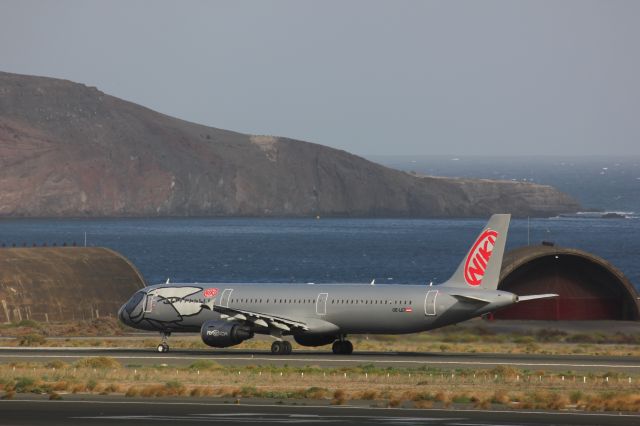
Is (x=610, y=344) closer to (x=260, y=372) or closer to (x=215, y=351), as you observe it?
(x=215, y=351)

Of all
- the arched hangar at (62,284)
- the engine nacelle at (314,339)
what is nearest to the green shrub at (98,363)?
the engine nacelle at (314,339)

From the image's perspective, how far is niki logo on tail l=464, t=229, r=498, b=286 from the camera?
6431 cm

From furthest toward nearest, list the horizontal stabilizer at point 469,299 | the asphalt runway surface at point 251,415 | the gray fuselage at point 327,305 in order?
the gray fuselage at point 327,305
the horizontal stabilizer at point 469,299
the asphalt runway surface at point 251,415

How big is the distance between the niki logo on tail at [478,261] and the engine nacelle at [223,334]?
10160 millimetres

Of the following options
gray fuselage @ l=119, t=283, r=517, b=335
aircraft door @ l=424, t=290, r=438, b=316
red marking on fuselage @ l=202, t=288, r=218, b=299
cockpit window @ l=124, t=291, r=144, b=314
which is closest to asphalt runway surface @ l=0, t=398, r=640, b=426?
aircraft door @ l=424, t=290, r=438, b=316

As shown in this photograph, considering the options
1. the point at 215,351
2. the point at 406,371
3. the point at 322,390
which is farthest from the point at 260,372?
the point at 215,351

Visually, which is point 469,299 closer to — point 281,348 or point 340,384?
point 281,348

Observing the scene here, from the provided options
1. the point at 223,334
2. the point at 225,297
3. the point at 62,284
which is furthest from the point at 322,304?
the point at 62,284

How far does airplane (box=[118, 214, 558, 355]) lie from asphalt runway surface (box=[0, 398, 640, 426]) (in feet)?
64.9

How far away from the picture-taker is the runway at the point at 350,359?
59281mm

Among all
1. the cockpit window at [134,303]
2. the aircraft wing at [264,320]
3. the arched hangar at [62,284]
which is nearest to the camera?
the aircraft wing at [264,320]

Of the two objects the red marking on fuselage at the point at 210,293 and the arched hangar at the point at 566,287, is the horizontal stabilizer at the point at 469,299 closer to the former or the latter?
the red marking on fuselage at the point at 210,293

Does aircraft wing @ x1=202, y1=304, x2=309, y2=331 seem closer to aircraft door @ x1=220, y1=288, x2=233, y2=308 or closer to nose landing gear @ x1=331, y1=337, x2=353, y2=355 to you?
aircraft door @ x1=220, y1=288, x2=233, y2=308

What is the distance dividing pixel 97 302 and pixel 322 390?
50065 mm
